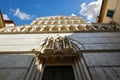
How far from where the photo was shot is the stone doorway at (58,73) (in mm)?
5152

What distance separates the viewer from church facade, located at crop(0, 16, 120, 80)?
4672 mm

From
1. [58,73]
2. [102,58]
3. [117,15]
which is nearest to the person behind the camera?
[102,58]

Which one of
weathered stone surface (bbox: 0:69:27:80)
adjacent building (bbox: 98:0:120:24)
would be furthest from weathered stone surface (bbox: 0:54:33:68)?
adjacent building (bbox: 98:0:120:24)

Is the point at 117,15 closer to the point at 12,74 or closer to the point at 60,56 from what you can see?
the point at 60,56

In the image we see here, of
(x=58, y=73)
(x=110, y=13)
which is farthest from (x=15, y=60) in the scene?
(x=110, y=13)

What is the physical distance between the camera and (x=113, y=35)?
765cm

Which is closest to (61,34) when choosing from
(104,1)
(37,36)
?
(37,36)

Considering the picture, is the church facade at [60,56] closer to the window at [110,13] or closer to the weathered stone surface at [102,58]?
the weathered stone surface at [102,58]

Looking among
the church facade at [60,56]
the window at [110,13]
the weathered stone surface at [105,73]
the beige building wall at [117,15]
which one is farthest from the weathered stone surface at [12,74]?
the window at [110,13]

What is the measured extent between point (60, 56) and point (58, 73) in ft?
2.50

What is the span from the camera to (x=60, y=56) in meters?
5.86

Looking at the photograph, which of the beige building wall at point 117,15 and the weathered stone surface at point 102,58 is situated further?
the beige building wall at point 117,15

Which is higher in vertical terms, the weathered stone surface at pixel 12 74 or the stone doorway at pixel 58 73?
the weathered stone surface at pixel 12 74

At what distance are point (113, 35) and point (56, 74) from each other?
4196 mm
